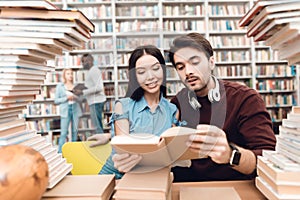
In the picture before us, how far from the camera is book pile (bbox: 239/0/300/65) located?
2.07ft

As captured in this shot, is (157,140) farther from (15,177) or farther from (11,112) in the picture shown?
(11,112)

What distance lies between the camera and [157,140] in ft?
2.10

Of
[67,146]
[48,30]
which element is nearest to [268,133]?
[48,30]

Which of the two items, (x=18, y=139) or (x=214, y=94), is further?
(x=214, y=94)

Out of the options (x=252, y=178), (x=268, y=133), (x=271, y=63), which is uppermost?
(x=271, y=63)

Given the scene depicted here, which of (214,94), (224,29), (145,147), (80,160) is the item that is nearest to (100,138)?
(145,147)

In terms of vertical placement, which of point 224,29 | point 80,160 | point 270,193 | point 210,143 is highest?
point 224,29

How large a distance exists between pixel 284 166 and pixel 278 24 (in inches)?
12.7

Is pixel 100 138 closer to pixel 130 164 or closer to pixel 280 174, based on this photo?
pixel 130 164

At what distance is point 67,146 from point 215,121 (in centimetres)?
96

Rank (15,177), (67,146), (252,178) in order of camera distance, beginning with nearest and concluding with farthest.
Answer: (15,177) → (252,178) → (67,146)

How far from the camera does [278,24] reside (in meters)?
0.65

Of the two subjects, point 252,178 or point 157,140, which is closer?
point 157,140

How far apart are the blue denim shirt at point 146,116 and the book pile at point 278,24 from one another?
304 millimetres
